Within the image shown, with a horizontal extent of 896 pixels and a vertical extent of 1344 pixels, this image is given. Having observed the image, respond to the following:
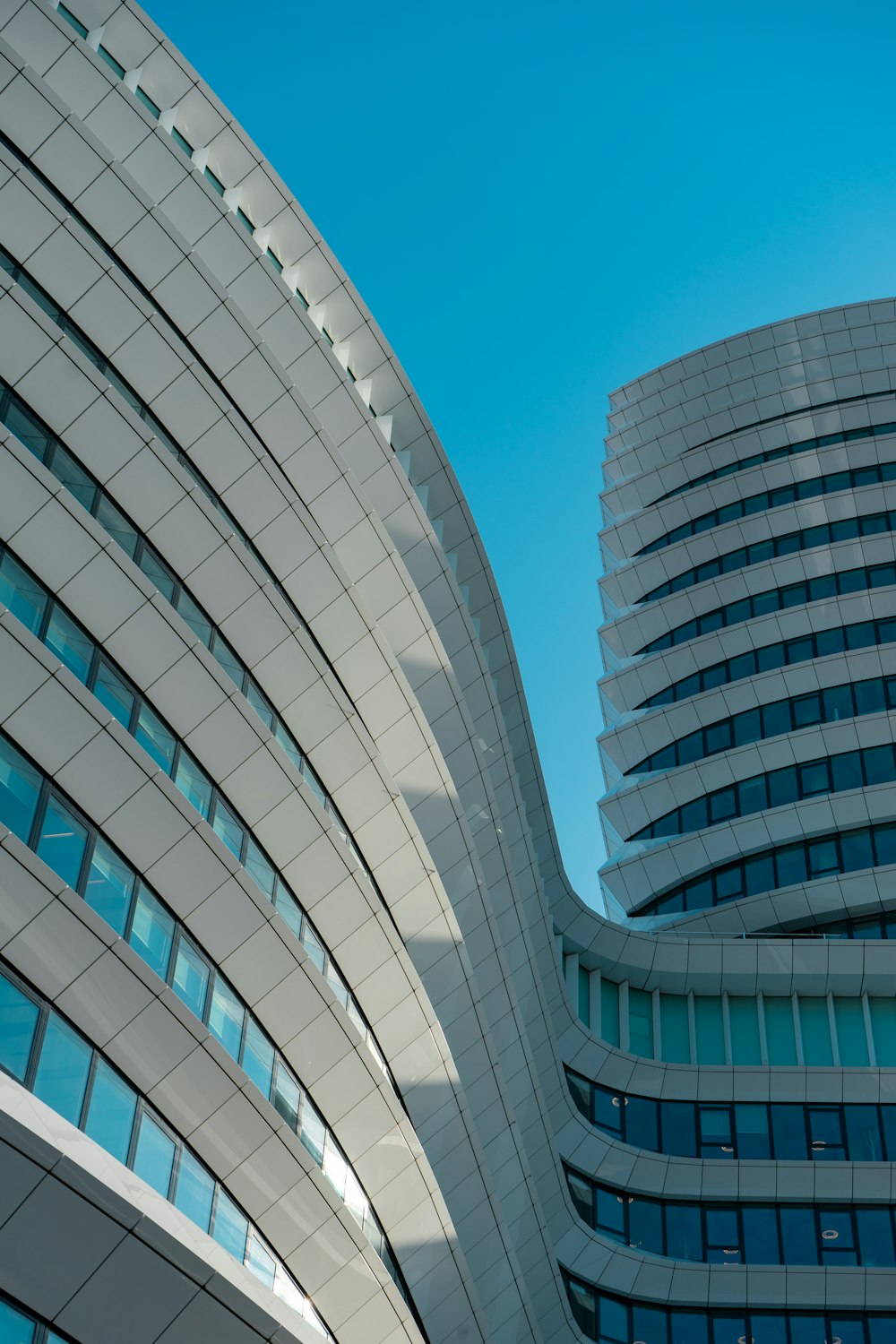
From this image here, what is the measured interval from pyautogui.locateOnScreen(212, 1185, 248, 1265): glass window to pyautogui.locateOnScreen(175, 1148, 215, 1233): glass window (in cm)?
25

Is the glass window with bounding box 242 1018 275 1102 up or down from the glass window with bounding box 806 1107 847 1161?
down

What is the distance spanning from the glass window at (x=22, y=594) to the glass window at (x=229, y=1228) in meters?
8.05

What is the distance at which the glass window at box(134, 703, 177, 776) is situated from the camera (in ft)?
66.9

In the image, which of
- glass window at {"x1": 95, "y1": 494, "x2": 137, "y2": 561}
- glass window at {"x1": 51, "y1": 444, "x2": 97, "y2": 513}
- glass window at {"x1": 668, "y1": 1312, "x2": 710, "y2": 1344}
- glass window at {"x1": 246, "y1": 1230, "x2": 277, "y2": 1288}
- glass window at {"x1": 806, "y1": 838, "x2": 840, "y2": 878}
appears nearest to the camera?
glass window at {"x1": 246, "y1": 1230, "x2": 277, "y2": 1288}

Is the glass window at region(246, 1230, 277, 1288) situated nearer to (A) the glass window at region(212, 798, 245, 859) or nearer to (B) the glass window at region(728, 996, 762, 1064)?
(A) the glass window at region(212, 798, 245, 859)

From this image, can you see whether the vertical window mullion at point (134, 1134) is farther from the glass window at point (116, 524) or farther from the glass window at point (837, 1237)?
the glass window at point (837, 1237)

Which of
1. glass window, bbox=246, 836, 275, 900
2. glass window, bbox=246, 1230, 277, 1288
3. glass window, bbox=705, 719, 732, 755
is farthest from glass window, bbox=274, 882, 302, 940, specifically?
glass window, bbox=705, 719, 732, 755

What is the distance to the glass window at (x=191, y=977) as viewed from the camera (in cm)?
1956

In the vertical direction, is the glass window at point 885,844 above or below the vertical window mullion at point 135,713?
above

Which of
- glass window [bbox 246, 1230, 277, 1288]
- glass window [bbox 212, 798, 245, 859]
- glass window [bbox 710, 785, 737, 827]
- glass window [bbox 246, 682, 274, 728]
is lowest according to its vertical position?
glass window [bbox 246, 1230, 277, 1288]

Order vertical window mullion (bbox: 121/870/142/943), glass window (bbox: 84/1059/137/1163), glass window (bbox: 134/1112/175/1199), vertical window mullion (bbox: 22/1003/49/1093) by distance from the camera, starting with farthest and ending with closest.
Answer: vertical window mullion (bbox: 121/870/142/943) → glass window (bbox: 134/1112/175/1199) → glass window (bbox: 84/1059/137/1163) → vertical window mullion (bbox: 22/1003/49/1093)

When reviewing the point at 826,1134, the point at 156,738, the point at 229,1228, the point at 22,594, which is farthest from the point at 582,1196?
the point at 22,594

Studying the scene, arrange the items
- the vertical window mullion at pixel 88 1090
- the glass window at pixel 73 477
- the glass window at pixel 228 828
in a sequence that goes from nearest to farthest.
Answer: the vertical window mullion at pixel 88 1090 < the glass window at pixel 73 477 < the glass window at pixel 228 828

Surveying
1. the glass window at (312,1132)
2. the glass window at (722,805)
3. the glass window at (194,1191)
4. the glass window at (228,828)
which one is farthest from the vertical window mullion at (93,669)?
the glass window at (722,805)
